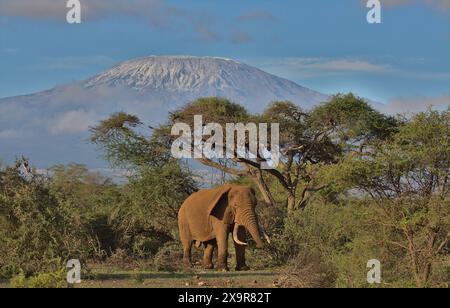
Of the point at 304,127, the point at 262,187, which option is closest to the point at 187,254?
the point at 262,187

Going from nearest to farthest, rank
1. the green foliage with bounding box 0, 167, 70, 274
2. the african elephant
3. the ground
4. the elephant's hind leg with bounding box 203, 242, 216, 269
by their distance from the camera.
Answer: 1. the ground
2. the green foliage with bounding box 0, 167, 70, 274
3. the african elephant
4. the elephant's hind leg with bounding box 203, 242, 216, 269

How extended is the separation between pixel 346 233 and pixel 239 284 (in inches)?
111

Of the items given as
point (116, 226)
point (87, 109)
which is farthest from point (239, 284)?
point (87, 109)

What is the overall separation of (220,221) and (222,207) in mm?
367

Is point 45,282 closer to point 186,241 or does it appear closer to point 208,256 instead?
point 208,256

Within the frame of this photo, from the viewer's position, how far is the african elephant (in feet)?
71.2

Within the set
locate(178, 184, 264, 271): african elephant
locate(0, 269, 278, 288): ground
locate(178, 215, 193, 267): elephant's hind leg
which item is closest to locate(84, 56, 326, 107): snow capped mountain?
locate(178, 215, 193, 267): elephant's hind leg

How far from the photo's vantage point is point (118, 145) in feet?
106

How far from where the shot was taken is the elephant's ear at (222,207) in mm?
22078

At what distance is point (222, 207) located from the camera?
2231cm

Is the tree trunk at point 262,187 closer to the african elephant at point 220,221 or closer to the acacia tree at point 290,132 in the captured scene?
the acacia tree at point 290,132

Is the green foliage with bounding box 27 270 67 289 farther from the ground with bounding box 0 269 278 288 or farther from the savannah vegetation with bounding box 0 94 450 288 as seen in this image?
the ground with bounding box 0 269 278 288
